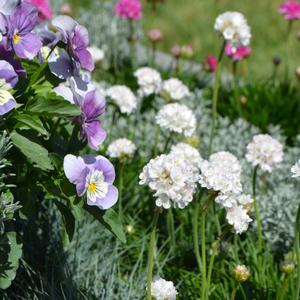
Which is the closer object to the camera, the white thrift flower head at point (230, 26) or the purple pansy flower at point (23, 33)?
the purple pansy flower at point (23, 33)

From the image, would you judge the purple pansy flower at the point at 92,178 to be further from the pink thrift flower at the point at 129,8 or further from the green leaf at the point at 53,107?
the pink thrift flower at the point at 129,8

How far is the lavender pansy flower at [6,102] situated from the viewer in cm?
200

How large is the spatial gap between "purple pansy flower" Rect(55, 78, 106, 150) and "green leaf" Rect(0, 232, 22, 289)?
0.36 metres

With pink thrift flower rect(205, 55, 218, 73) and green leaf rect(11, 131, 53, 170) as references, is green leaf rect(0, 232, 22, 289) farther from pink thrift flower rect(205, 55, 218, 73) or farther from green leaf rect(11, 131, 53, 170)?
pink thrift flower rect(205, 55, 218, 73)

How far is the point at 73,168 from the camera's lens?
2051 mm

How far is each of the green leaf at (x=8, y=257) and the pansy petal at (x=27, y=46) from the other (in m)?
0.52

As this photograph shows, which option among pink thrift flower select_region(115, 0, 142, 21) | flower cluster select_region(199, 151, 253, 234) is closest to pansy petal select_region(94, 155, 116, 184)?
flower cluster select_region(199, 151, 253, 234)

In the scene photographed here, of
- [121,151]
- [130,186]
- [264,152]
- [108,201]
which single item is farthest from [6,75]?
[130,186]

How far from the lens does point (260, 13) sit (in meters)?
7.14

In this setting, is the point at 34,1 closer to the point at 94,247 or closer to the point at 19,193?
the point at 94,247

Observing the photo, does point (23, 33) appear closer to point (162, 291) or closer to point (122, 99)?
point (162, 291)

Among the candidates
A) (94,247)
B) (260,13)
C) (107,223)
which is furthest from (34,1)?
(260,13)

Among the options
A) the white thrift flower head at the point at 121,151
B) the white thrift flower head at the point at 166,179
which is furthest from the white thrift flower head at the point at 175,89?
the white thrift flower head at the point at 166,179

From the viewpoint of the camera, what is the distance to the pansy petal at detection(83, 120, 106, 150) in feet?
7.25
